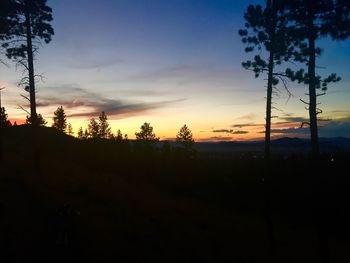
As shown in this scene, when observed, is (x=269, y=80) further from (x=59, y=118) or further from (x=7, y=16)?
(x=59, y=118)

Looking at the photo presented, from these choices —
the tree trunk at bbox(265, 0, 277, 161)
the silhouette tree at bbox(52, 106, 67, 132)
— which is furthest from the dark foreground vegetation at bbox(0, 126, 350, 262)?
the silhouette tree at bbox(52, 106, 67, 132)

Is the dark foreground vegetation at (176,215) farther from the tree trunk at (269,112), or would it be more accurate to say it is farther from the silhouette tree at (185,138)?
the silhouette tree at (185,138)

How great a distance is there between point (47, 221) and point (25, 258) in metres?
3.34

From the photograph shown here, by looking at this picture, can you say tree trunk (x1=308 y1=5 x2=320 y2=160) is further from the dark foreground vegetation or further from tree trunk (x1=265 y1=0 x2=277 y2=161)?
tree trunk (x1=265 y1=0 x2=277 y2=161)

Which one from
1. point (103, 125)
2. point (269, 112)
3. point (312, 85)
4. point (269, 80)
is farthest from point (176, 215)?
point (103, 125)

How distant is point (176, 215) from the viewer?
22.8 meters

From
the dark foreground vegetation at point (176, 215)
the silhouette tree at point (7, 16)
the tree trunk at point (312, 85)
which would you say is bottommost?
the dark foreground vegetation at point (176, 215)

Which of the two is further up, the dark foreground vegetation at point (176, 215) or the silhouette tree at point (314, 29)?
the silhouette tree at point (314, 29)

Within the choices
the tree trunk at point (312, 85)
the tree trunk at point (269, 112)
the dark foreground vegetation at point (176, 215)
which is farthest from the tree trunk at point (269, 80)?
the tree trunk at point (312, 85)

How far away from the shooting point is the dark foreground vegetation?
13.6 m

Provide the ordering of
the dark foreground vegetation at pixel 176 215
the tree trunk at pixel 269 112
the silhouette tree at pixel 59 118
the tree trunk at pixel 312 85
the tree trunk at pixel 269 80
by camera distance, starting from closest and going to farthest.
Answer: the dark foreground vegetation at pixel 176 215 → the tree trunk at pixel 312 85 → the tree trunk at pixel 269 112 → the tree trunk at pixel 269 80 → the silhouette tree at pixel 59 118

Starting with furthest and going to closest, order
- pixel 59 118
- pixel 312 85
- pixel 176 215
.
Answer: pixel 59 118, pixel 176 215, pixel 312 85

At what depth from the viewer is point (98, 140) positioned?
5169 cm

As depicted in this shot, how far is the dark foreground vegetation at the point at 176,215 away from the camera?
13.6 metres
